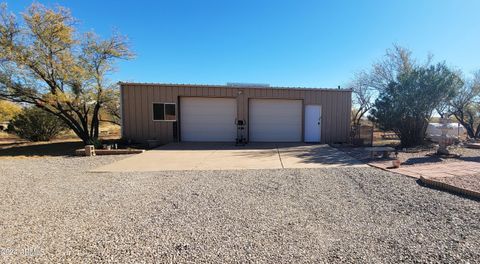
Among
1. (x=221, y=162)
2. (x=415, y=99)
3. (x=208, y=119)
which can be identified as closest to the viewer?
(x=221, y=162)

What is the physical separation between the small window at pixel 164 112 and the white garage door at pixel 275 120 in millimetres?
3709

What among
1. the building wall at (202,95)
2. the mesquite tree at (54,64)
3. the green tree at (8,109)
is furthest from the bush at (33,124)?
the building wall at (202,95)

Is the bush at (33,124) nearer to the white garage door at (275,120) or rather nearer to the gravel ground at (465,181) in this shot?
the white garage door at (275,120)

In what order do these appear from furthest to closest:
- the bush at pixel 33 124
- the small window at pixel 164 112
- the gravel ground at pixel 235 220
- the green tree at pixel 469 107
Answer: the green tree at pixel 469 107 → the bush at pixel 33 124 → the small window at pixel 164 112 → the gravel ground at pixel 235 220

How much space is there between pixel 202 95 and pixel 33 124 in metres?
9.41

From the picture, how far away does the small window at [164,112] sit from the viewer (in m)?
10.0

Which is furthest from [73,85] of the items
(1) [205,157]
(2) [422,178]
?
(2) [422,178]

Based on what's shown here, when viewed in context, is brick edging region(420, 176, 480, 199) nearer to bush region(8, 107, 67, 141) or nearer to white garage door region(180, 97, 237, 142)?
white garage door region(180, 97, 237, 142)

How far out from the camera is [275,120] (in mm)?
10594

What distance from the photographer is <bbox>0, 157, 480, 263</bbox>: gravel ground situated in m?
2.00

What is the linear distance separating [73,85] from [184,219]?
352 inches

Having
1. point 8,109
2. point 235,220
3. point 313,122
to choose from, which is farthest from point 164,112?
point 235,220

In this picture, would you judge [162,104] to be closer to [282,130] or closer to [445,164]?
[282,130]

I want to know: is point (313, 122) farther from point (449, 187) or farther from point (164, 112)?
point (164, 112)
